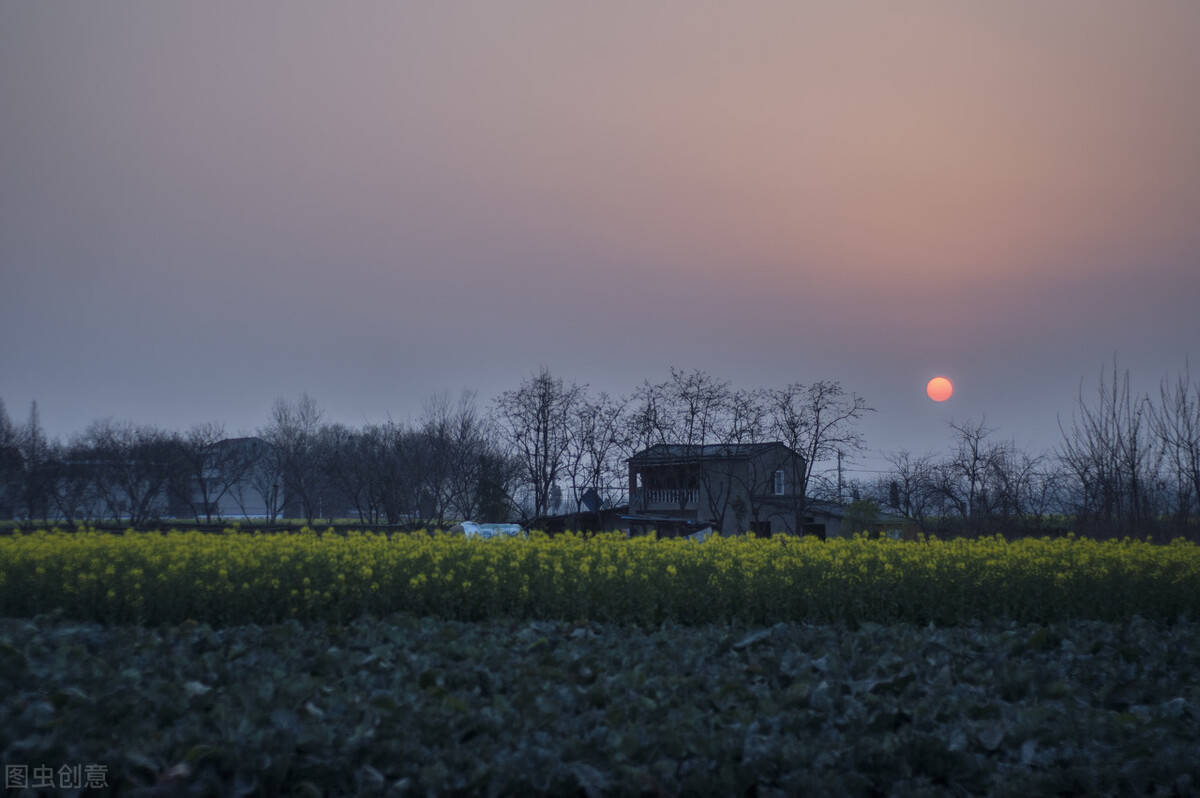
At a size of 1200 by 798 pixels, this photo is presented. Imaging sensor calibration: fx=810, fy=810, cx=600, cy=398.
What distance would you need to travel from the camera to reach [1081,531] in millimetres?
14086

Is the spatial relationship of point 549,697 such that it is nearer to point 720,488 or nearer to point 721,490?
point 721,490

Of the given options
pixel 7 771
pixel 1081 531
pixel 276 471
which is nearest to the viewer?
pixel 7 771

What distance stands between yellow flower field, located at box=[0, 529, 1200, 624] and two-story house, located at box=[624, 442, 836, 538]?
1179 centimetres

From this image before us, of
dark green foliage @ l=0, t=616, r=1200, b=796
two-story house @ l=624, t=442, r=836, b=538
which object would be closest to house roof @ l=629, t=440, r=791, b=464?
two-story house @ l=624, t=442, r=836, b=538

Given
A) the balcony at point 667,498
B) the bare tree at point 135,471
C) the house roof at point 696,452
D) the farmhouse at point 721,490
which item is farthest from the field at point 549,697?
the bare tree at point 135,471

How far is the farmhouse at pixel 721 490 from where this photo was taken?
23.2 meters

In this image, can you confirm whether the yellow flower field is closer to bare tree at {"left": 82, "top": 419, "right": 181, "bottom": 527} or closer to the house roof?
the house roof

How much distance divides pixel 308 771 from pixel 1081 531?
1469 cm

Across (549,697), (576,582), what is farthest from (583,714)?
(576,582)

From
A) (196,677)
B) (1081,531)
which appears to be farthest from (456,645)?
(1081,531)

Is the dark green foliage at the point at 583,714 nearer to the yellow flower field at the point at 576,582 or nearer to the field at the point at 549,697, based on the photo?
the field at the point at 549,697

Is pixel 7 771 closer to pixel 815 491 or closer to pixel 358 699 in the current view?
pixel 358 699

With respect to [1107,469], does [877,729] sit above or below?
below

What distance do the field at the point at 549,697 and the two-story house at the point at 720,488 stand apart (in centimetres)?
1461
